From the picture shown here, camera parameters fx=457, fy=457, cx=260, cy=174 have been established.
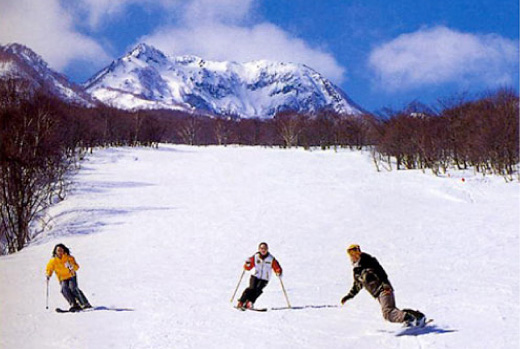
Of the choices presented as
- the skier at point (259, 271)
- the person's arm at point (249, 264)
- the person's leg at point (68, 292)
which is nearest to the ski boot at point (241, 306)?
the skier at point (259, 271)

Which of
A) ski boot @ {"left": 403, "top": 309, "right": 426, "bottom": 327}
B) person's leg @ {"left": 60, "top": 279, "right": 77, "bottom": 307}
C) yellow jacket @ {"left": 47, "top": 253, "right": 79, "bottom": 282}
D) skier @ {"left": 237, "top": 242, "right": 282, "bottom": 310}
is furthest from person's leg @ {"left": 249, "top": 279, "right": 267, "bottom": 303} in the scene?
yellow jacket @ {"left": 47, "top": 253, "right": 79, "bottom": 282}

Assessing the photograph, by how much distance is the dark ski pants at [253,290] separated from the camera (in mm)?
9891

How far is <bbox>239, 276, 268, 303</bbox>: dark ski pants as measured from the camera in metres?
9.89

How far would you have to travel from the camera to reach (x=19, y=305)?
10672mm

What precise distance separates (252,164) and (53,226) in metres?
24.3

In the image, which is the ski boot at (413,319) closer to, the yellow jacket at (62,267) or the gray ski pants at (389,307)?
the gray ski pants at (389,307)

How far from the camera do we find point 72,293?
1009 cm

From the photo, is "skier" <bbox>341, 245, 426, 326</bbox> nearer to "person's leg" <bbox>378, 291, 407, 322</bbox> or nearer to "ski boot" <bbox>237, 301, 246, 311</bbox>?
"person's leg" <bbox>378, 291, 407, 322</bbox>

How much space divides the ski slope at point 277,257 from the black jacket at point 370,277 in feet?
2.36

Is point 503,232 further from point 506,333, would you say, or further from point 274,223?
point 506,333

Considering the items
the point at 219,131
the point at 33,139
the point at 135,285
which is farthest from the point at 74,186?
the point at 219,131

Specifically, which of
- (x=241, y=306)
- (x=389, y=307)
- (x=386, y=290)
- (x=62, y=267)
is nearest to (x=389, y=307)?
(x=389, y=307)

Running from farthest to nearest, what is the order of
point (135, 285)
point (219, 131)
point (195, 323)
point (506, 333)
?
point (219, 131) < point (135, 285) < point (195, 323) < point (506, 333)

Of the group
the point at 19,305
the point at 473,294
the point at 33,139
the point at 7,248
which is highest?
the point at 33,139
